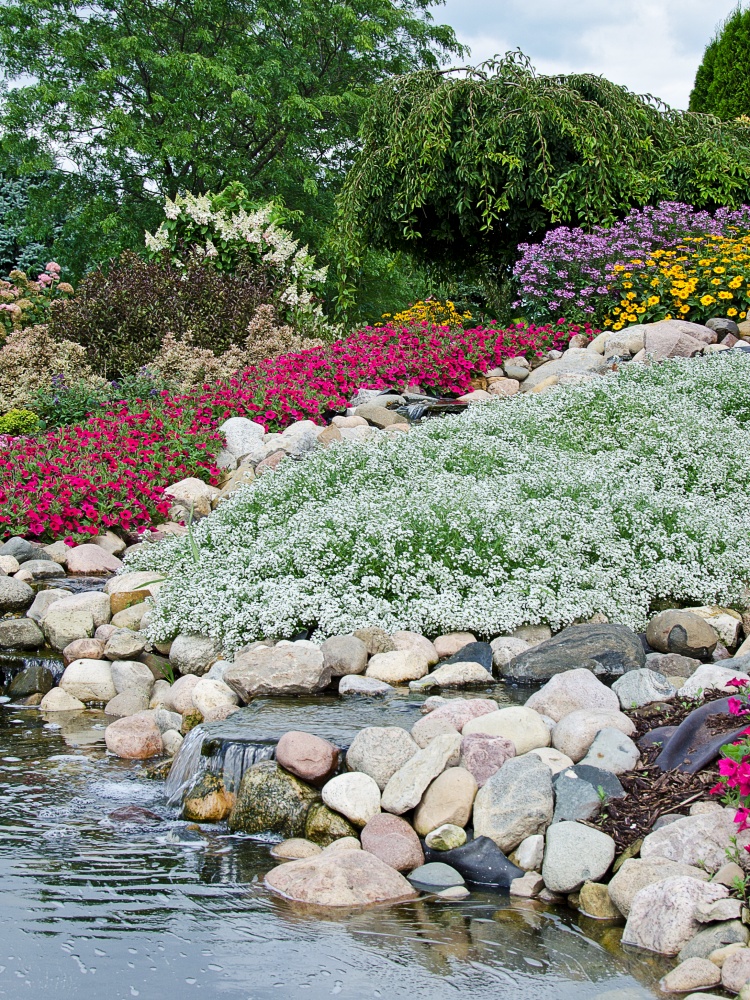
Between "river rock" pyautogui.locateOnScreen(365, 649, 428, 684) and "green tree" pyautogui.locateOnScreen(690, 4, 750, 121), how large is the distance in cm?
1469

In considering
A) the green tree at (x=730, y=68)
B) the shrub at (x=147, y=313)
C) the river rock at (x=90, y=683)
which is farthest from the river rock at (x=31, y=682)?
the green tree at (x=730, y=68)

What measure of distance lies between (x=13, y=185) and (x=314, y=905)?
20346 millimetres

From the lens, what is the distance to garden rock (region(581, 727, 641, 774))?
140 inches

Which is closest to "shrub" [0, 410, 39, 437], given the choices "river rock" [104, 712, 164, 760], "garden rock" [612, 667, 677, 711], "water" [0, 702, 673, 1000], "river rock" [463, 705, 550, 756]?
"river rock" [104, 712, 164, 760]

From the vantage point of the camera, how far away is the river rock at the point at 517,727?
3795 mm

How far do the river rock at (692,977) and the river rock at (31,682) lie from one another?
3881mm

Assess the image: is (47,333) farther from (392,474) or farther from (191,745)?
(191,745)

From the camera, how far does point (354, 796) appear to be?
360 centimetres

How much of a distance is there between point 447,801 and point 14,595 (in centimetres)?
368

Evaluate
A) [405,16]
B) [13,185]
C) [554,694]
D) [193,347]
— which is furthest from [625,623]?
[13,185]

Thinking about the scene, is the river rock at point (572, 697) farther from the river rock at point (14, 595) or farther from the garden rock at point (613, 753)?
the river rock at point (14, 595)

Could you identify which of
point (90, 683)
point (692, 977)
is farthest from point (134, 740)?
point (692, 977)

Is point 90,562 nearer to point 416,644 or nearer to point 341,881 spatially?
point 416,644

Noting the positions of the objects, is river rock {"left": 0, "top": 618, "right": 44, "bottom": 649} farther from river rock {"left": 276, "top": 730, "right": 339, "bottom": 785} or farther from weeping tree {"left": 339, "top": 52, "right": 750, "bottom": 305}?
weeping tree {"left": 339, "top": 52, "right": 750, "bottom": 305}
